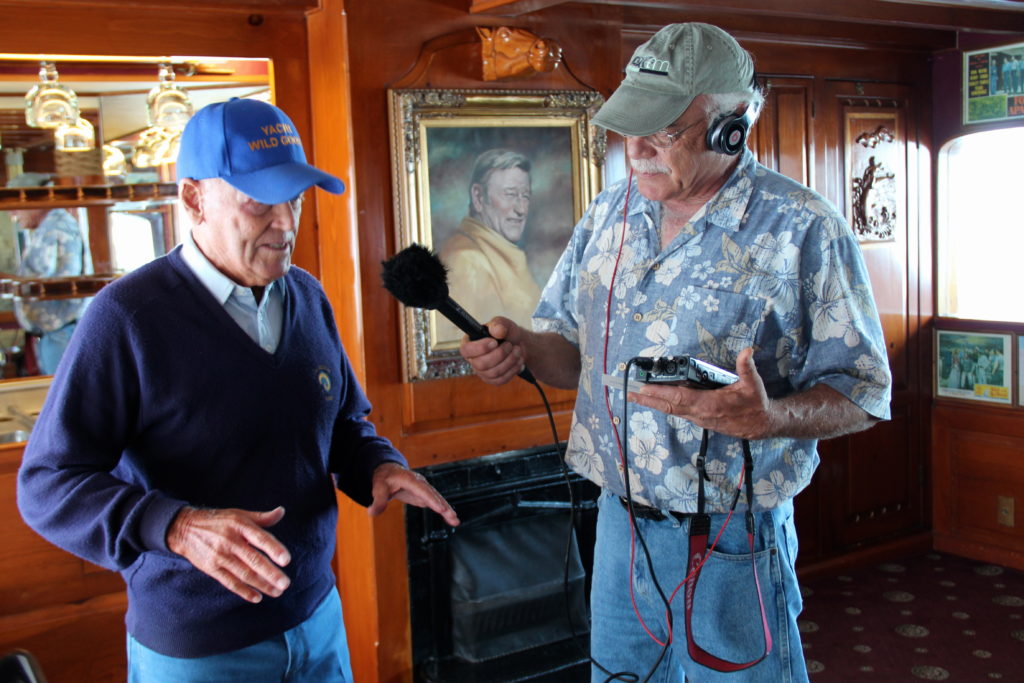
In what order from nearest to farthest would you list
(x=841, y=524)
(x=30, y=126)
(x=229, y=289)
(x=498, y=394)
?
(x=229, y=289)
(x=30, y=126)
(x=498, y=394)
(x=841, y=524)

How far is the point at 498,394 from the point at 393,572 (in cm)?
71

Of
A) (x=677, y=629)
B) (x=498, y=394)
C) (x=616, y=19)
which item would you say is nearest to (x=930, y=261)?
(x=616, y=19)

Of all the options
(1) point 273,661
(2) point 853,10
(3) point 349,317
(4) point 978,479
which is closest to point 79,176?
(3) point 349,317

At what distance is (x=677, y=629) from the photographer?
209 cm

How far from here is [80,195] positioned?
10.4 feet

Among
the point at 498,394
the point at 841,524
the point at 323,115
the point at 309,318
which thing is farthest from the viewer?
the point at 841,524

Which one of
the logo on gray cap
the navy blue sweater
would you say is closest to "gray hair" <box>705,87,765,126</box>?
the logo on gray cap

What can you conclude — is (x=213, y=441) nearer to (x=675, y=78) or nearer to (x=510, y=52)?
(x=675, y=78)

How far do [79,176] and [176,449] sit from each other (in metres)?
1.75

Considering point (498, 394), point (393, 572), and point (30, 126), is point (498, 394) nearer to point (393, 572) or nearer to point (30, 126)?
point (393, 572)

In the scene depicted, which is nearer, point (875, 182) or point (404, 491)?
point (404, 491)

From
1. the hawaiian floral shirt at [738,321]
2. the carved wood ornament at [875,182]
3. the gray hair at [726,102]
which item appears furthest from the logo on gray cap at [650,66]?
the carved wood ornament at [875,182]

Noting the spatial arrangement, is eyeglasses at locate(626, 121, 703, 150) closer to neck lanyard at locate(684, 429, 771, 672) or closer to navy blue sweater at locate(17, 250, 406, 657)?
→ neck lanyard at locate(684, 429, 771, 672)

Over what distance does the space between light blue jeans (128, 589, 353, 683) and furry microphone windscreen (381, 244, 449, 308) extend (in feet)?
2.03
